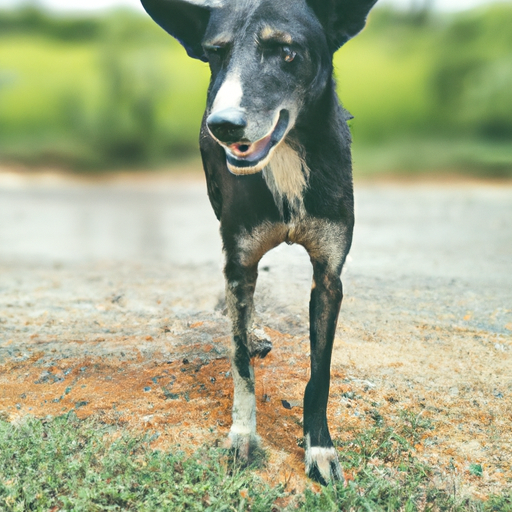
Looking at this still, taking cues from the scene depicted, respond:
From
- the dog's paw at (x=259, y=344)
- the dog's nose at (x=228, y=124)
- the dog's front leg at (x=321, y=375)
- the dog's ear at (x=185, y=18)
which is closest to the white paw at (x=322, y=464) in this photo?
the dog's front leg at (x=321, y=375)

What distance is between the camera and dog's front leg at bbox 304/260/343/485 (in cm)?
299

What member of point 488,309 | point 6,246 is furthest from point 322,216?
point 6,246

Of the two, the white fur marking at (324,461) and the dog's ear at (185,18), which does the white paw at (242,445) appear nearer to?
the white fur marking at (324,461)

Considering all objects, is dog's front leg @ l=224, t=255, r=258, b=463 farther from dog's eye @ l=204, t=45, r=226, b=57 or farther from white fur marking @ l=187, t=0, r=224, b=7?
white fur marking @ l=187, t=0, r=224, b=7

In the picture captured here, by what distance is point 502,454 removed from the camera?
3.30 meters

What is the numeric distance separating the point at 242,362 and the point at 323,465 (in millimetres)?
590

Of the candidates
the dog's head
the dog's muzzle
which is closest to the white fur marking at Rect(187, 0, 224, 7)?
the dog's head

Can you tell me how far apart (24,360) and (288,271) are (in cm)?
257

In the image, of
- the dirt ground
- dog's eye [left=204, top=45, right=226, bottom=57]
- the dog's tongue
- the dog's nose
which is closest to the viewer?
the dog's nose

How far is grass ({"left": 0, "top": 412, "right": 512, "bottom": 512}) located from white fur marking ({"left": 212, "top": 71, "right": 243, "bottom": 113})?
1599mm

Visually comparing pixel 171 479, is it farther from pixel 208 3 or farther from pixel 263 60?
pixel 208 3

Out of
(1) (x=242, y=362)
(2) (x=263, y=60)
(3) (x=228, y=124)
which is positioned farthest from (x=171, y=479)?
(2) (x=263, y=60)

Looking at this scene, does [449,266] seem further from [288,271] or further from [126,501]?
[126,501]

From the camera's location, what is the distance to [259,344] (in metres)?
4.12
